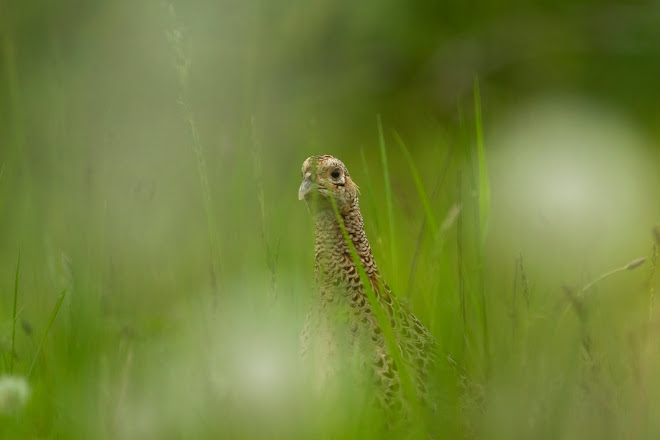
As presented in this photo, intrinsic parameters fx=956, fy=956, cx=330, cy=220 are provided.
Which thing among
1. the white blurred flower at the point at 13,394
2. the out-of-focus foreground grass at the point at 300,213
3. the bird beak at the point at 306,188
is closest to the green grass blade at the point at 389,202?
the out-of-focus foreground grass at the point at 300,213

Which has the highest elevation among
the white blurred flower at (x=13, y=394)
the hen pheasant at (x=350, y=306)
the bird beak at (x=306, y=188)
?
the bird beak at (x=306, y=188)

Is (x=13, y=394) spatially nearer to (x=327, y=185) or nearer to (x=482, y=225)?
(x=327, y=185)

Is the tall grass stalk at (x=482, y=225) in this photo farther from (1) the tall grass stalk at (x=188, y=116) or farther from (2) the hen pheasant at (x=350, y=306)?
(1) the tall grass stalk at (x=188, y=116)

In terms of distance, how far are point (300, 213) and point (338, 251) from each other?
150 centimetres

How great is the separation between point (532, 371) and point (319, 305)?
27.9 inches

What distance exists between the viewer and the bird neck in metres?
2.42

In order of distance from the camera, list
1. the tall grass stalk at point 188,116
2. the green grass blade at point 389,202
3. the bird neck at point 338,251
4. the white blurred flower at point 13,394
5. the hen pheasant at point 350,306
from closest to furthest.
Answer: the white blurred flower at point 13,394 < the tall grass stalk at point 188,116 < the hen pheasant at point 350,306 < the green grass blade at point 389,202 < the bird neck at point 338,251

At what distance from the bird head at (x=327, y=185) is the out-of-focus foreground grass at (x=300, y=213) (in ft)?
0.27

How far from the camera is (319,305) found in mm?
2393

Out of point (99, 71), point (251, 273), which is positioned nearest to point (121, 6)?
point (99, 71)

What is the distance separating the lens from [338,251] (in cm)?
247

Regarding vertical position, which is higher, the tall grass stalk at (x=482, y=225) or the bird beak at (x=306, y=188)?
the bird beak at (x=306, y=188)

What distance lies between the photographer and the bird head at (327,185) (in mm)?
2434

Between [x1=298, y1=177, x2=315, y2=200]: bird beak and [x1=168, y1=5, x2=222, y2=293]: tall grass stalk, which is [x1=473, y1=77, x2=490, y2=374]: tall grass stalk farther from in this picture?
[x1=168, y1=5, x2=222, y2=293]: tall grass stalk
